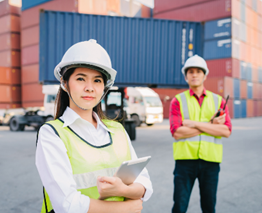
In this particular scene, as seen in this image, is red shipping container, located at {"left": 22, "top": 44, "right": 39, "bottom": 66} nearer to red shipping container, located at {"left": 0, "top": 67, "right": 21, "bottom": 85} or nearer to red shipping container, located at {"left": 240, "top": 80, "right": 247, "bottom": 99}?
red shipping container, located at {"left": 0, "top": 67, "right": 21, "bottom": 85}

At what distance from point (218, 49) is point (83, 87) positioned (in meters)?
23.4

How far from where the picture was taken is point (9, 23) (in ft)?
89.4

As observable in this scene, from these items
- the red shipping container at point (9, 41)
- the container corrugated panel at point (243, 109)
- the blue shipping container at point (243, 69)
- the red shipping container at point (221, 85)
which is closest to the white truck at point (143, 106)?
the red shipping container at point (221, 85)

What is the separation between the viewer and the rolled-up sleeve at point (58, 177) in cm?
101

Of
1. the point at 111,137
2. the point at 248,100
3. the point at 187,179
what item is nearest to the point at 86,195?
the point at 111,137

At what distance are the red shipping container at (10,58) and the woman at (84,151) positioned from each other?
2947 cm

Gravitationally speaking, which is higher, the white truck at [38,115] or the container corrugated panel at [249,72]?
the container corrugated panel at [249,72]

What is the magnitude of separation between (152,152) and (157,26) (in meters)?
4.38

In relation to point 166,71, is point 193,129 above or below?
below

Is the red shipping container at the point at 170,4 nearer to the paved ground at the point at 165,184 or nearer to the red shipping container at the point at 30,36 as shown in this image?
the red shipping container at the point at 30,36

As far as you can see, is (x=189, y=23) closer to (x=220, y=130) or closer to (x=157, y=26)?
(x=157, y=26)

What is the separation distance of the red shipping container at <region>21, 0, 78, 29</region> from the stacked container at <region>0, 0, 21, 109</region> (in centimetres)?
211

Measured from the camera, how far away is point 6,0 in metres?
27.6

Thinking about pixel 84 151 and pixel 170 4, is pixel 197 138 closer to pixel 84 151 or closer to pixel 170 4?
pixel 84 151
